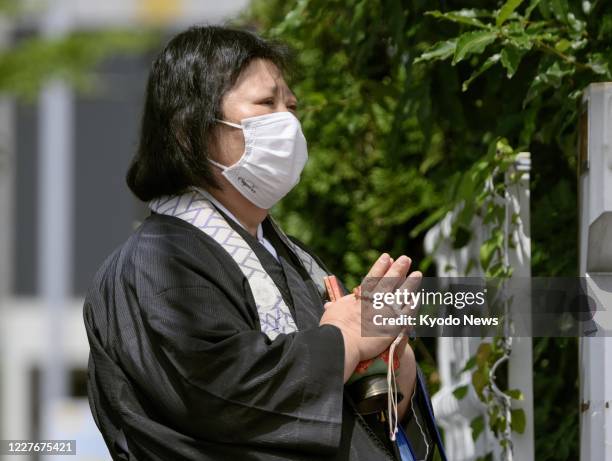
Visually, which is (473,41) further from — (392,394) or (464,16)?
(392,394)

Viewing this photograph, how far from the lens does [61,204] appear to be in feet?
47.4

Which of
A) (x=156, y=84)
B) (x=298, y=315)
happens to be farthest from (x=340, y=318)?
(x=156, y=84)

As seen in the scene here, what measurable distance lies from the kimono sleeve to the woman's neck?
0.98 ft

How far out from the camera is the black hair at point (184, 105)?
2.49 m

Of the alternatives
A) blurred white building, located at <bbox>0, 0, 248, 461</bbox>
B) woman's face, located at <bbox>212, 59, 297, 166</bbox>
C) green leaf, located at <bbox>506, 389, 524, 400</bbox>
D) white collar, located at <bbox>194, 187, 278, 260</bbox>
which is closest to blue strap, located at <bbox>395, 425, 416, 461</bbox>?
white collar, located at <bbox>194, 187, 278, 260</bbox>

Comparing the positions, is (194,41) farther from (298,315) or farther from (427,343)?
(427,343)

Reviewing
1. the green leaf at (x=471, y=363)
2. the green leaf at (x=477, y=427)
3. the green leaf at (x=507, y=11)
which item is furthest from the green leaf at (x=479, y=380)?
the green leaf at (x=507, y=11)

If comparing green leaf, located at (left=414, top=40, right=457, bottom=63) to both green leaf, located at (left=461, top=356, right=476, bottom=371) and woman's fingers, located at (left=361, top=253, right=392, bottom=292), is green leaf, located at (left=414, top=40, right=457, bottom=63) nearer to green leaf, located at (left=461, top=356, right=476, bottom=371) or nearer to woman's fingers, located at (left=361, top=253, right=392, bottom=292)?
woman's fingers, located at (left=361, top=253, right=392, bottom=292)

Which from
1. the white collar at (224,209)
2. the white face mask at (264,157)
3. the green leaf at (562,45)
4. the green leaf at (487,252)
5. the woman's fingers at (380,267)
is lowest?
the woman's fingers at (380,267)

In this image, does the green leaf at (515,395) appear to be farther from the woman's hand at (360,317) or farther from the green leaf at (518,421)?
the woman's hand at (360,317)

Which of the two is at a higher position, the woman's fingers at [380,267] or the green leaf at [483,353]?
the woman's fingers at [380,267]

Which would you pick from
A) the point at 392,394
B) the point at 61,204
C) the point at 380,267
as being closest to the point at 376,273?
the point at 380,267

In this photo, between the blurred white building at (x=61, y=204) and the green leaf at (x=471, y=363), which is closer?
the green leaf at (x=471, y=363)

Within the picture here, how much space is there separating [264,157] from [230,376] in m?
0.53
